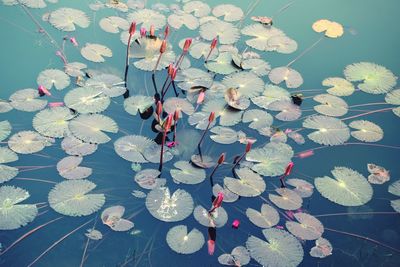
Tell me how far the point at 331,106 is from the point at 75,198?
2.47 metres

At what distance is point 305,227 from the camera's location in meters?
2.90

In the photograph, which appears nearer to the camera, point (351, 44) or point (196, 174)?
point (196, 174)

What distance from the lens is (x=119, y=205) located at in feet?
9.70

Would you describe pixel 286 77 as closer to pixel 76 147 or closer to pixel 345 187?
pixel 345 187

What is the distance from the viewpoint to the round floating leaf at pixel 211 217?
2840 mm

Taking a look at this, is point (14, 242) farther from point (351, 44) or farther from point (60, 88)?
point (351, 44)

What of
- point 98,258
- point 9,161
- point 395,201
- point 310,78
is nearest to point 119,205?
point 98,258

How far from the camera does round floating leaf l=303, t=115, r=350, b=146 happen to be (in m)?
3.52

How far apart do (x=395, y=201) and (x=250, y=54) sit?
206cm

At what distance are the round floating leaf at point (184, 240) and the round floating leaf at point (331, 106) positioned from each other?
177 cm

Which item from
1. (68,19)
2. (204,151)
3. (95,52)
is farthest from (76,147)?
Result: (68,19)

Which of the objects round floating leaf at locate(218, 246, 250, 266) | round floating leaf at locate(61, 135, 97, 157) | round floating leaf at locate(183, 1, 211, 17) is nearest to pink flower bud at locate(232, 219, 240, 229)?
round floating leaf at locate(218, 246, 250, 266)

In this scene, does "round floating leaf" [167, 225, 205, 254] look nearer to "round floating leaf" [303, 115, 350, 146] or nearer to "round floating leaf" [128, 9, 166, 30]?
"round floating leaf" [303, 115, 350, 146]

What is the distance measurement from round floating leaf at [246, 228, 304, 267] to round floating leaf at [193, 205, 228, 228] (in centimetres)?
23
